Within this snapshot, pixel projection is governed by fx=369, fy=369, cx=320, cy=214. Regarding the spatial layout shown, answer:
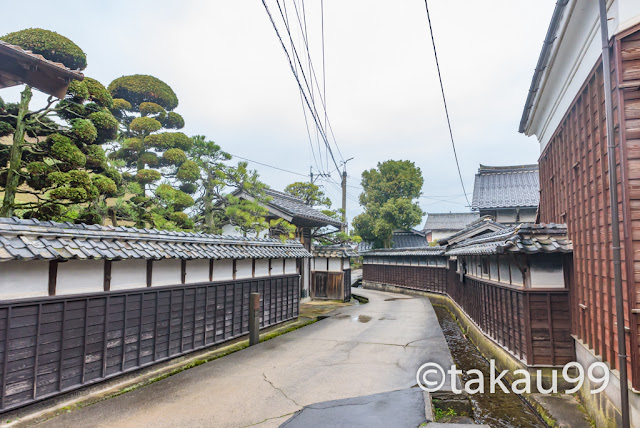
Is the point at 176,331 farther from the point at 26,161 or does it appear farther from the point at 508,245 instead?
the point at 508,245

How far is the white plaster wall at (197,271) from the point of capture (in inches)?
396

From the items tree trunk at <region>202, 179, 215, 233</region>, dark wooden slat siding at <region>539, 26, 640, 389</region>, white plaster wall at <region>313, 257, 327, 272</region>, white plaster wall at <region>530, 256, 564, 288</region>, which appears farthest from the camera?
white plaster wall at <region>313, 257, 327, 272</region>

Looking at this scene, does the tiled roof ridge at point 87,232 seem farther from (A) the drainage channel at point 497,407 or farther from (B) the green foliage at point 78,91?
(A) the drainage channel at point 497,407

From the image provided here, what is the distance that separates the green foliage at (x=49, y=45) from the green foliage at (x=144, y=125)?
15.8 ft

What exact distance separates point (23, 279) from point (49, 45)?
6.14m

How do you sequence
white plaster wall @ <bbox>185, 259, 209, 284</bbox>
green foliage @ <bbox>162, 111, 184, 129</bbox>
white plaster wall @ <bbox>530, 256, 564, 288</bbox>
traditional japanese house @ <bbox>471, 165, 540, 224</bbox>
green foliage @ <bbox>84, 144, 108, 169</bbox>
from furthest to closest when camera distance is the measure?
traditional japanese house @ <bbox>471, 165, 540, 224</bbox> → green foliage @ <bbox>162, 111, 184, 129</bbox> → white plaster wall @ <bbox>185, 259, 209, 284</bbox> → green foliage @ <bbox>84, 144, 108, 169</bbox> → white plaster wall @ <bbox>530, 256, 564, 288</bbox>

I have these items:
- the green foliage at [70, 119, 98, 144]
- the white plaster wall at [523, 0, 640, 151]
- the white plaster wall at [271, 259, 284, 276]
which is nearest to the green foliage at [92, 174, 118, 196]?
the green foliage at [70, 119, 98, 144]

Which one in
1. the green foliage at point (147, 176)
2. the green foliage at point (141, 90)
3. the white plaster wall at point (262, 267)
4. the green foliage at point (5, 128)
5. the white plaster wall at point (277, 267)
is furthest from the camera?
the green foliage at point (141, 90)

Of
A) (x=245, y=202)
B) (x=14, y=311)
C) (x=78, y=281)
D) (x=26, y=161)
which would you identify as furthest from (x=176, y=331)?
(x=245, y=202)

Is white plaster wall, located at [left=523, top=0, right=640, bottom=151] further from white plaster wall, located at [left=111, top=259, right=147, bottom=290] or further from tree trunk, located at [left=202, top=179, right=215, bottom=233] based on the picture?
tree trunk, located at [left=202, top=179, right=215, bottom=233]

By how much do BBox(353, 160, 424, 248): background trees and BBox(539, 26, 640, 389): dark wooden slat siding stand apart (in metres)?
27.8

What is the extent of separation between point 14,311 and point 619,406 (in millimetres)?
9486

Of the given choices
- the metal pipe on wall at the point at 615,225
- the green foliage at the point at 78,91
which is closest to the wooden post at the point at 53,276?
the green foliage at the point at 78,91

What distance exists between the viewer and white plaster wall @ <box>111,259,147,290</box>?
7.77 meters
